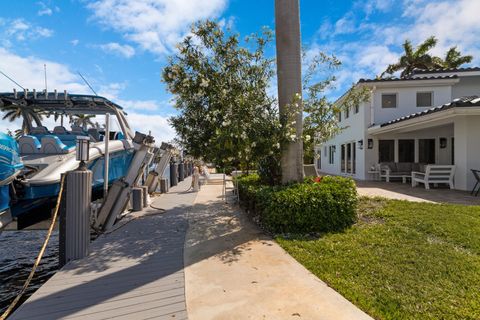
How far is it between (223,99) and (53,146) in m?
3.29

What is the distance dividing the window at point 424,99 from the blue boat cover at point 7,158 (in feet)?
54.9

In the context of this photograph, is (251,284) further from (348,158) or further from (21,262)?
(348,158)

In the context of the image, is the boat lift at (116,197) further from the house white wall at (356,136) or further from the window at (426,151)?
the window at (426,151)

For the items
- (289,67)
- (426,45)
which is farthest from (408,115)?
(426,45)

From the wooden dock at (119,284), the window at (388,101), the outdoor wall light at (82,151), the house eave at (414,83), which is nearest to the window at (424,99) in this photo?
the house eave at (414,83)

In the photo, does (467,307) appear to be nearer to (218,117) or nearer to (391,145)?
(218,117)

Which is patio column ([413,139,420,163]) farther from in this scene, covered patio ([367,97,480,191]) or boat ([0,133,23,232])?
boat ([0,133,23,232])

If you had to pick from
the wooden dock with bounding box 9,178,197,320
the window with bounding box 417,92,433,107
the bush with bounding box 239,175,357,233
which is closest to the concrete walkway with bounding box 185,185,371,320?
the wooden dock with bounding box 9,178,197,320

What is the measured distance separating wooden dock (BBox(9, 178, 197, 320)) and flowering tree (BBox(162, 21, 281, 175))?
207cm

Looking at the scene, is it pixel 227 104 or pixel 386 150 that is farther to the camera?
pixel 386 150

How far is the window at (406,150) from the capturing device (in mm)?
15023

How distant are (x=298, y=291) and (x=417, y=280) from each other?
1.46 metres

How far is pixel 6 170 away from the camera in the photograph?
3609mm

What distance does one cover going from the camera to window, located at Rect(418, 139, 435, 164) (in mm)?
14716
